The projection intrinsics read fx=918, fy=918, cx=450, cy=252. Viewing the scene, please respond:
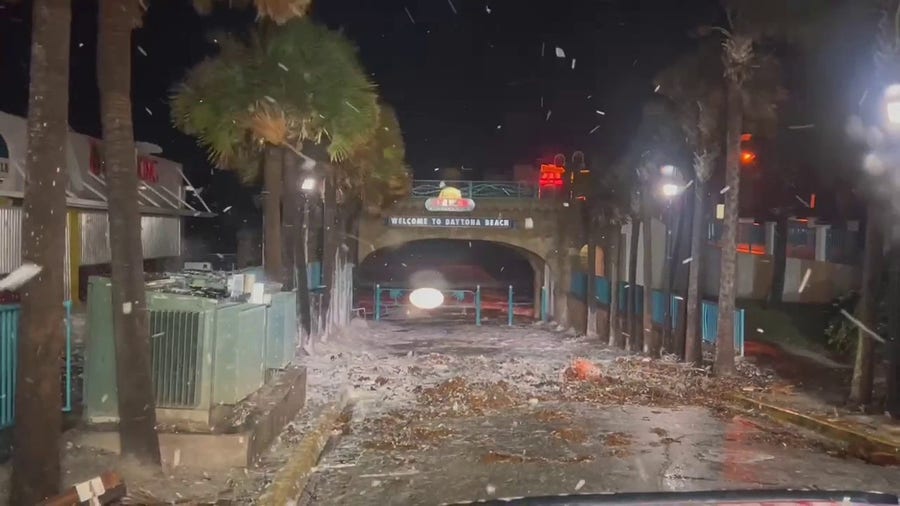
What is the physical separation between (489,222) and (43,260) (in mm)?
31746

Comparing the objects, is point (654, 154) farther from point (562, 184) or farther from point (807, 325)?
point (562, 184)

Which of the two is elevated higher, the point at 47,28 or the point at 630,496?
the point at 47,28

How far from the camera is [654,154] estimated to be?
22.2m

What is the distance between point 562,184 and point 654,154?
15978 millimetres

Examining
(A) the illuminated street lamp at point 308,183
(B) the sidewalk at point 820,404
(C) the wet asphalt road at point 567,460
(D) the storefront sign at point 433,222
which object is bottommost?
(C) the wet asphalt road at point 567,460

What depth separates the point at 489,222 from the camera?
37.6m

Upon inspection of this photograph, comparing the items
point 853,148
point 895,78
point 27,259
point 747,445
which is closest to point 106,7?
point 27,259

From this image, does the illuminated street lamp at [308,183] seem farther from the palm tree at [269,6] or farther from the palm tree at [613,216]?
the palm tree at [269,6]

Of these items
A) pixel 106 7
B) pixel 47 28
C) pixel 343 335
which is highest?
pixel 106 7

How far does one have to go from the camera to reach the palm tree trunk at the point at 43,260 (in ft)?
20.2

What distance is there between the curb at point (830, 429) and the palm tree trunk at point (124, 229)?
8.20 m

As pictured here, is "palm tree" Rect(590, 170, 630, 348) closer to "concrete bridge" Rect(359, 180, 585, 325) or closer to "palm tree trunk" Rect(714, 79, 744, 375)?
"concrete bridge" Rect(359, 180, 585, 325)

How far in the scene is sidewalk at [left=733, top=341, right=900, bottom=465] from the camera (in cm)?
1105

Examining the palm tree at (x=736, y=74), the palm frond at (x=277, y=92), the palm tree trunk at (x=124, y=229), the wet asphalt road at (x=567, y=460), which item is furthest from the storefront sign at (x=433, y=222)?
the palm tree trunk at (x=124, y=229)
